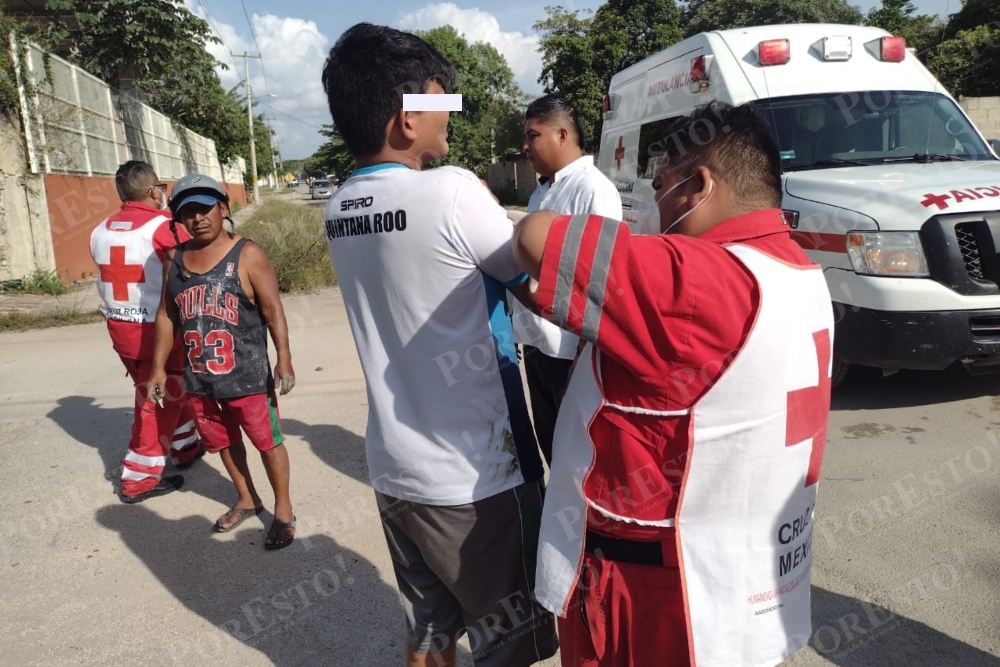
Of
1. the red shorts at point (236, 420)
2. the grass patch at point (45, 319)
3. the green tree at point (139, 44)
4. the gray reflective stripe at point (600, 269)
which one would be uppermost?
the green tree at point (139, 44)

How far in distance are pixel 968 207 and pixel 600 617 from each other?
14.0ft

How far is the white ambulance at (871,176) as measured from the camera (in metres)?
4.45

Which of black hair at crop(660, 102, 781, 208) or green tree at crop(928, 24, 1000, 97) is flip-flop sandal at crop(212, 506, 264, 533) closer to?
black hair at crop(660, 102, 781, 208)

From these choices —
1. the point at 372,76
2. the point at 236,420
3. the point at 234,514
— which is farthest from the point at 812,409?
the point at 234,514

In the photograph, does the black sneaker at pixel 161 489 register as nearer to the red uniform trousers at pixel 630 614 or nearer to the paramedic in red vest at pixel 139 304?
the paramedic in red vest at pixel 139 304

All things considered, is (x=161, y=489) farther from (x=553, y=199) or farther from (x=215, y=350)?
(x=553, y=199)

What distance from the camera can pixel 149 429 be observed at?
436cm

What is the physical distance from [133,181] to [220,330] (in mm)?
1578

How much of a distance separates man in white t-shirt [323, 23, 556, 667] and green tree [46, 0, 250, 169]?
58.2ft

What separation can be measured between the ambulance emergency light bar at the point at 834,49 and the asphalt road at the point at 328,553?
274 cm

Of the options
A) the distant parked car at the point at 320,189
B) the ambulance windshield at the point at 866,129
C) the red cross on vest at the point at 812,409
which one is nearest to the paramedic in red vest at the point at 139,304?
the red cross on vest at the point at 812,409

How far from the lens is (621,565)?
1480 millimetres

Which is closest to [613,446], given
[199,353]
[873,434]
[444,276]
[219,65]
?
[444,276]

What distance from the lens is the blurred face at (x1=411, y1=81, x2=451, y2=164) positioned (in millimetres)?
1717
